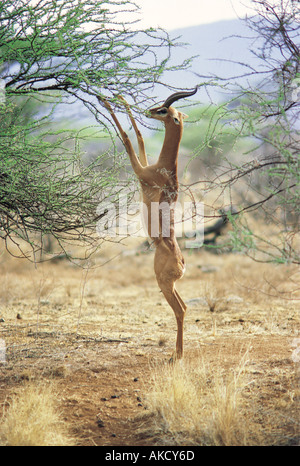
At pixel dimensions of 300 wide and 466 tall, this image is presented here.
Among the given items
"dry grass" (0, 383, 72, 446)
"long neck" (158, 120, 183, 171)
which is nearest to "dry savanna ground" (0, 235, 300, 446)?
"dry grass" (0, 383, 72, 446)

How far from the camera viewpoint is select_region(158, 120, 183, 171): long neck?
6277 millimetres

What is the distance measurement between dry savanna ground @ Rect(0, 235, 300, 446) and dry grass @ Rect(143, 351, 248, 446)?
0.04 ft

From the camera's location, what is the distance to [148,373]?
644 centimetres

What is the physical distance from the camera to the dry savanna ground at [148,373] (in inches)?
187

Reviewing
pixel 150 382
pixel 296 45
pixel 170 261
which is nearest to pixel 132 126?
pixel 170 261

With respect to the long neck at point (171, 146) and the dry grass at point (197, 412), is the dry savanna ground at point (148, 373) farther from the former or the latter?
the long neck at point (171, 146)

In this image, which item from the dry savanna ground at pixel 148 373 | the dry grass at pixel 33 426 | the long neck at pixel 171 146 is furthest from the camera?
the long neck at pixel 171 146

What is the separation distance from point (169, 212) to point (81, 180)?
1744mm

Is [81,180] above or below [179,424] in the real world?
above

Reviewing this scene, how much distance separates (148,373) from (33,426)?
2131mm

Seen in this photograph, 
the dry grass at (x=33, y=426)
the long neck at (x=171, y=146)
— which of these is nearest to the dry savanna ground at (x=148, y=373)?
the dry grass at (x=33, y=426)

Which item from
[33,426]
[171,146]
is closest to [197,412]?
[33,426]

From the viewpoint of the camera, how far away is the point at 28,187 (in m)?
6.72
